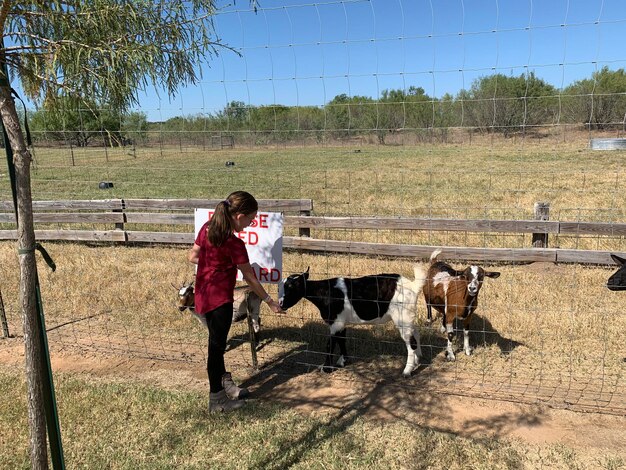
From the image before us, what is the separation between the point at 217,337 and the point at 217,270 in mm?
616

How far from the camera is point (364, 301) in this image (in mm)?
5191

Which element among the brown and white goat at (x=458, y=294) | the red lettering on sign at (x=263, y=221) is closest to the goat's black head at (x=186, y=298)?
the red lettering on sign at (x=263, y=221)

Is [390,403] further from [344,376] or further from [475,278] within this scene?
[475,278]

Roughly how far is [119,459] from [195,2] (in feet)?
11.2

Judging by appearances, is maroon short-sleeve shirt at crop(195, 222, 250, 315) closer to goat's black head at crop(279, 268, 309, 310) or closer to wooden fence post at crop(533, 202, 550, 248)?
goat's black head at crop(279, 268, 309, 310)

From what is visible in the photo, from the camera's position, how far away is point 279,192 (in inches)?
708

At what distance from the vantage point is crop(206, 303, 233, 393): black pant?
4.34 m

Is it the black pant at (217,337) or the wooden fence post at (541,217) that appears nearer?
the black pant at (217,337)

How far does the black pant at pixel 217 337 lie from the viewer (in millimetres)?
4340

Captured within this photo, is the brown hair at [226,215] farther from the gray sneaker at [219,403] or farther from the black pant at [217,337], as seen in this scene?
the gray sneaker at [219,403]

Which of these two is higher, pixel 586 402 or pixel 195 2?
pixel 195 2

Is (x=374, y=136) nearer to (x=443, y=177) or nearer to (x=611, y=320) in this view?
(x=611, y=320)

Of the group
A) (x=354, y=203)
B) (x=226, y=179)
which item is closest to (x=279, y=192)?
(x=354, y=203)

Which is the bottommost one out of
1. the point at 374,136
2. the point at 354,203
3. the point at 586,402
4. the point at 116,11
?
the point at 586,402
